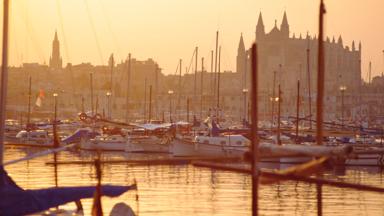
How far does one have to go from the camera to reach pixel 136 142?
60.9m

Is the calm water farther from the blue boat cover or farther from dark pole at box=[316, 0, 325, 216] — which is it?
dark pole at box=[316, 0, 325, 216]

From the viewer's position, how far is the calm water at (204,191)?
29.7 m

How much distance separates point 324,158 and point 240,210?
13.7 metres

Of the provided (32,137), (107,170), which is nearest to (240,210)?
(107,170)

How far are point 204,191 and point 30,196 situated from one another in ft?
54.0

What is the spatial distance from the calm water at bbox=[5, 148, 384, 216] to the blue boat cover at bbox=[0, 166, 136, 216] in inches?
70.8

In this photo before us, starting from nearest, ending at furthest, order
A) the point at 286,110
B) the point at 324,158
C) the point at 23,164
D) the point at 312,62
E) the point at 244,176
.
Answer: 1. the point at 324,158
2. the point at 244,176
3. the point at 23,164
4. the point at 286,110
5. the point at 312,62

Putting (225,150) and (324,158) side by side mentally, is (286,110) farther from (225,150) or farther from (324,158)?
(324,158)

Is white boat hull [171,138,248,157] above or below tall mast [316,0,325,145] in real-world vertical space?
below

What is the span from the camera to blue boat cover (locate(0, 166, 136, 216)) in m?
19.7

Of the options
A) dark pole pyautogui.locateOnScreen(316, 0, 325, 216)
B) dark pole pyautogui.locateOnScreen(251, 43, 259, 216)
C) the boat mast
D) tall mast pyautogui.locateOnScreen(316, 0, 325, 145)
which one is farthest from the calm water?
dark pole pyautogui.locateOnScreen(251, 43, 259, 216)

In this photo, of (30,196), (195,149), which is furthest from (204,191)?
(195,149)

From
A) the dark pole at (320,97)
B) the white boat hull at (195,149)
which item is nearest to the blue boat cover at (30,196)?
the dark pole at (320,97)

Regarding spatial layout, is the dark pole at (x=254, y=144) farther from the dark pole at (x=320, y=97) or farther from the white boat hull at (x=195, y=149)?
the white boat hull at (x=195, y=149)
